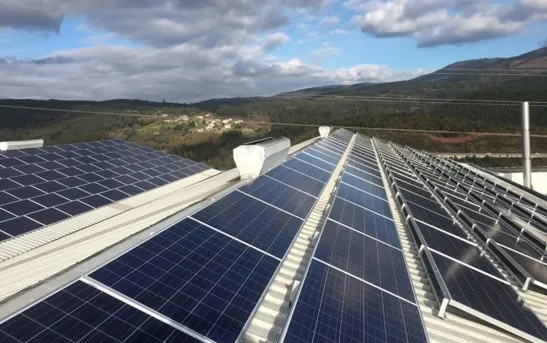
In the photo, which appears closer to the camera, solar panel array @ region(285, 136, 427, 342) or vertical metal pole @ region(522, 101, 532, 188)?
solar panel array @ region(285, 136, 427, 342)

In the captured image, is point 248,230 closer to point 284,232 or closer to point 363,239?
point 284,232

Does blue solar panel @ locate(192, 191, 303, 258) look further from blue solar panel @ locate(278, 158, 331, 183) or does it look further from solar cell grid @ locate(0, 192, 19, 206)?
solar cell grid @ locate(0, 192, 19, 206)

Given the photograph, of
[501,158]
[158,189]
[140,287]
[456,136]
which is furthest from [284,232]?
[456,136]

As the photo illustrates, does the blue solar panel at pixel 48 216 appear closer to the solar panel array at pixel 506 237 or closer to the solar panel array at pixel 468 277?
the solar panel array at pixel 468 277

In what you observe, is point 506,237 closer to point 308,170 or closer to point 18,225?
point 308,170

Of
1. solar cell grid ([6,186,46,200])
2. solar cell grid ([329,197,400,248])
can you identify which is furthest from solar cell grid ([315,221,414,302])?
solar cell grid ([6,186,46,200])

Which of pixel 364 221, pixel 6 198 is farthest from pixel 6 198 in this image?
pixel 364 221
